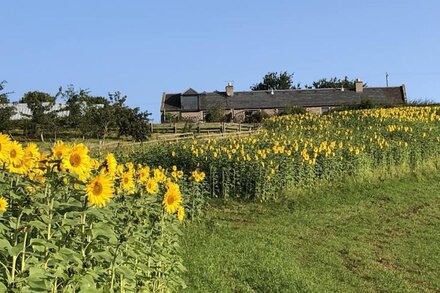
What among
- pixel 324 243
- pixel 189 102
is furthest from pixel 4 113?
pixel 189 102

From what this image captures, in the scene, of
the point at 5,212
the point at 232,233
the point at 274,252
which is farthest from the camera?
the point at 232,233

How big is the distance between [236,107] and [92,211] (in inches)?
2359

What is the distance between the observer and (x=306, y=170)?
12.1m

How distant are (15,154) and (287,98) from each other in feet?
205

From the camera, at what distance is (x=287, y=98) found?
64250 mm

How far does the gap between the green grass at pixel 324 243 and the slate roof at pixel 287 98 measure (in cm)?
5068

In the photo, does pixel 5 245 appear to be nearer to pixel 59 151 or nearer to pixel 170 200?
pixel 59 151

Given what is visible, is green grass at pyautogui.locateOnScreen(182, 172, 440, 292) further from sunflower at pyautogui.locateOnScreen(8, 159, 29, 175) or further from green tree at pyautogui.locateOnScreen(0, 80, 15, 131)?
green tree at pyautogui.locateOnScreen(0, 80, 15, 131)

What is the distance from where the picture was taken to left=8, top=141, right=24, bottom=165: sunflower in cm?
275

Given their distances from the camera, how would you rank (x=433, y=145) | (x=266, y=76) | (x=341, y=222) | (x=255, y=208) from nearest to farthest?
1. (x=341, y=222)
2. (x=255, y=208)
3. (x=433, y=145)
4. (x=266, y=76)

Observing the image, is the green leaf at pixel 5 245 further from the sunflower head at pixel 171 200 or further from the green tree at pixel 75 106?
the green tree at pixel 75 106

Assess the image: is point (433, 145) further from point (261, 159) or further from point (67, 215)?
point (67, 215)

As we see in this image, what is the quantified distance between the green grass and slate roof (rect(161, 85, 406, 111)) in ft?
166

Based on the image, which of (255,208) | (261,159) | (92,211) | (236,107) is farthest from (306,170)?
(236,107)
